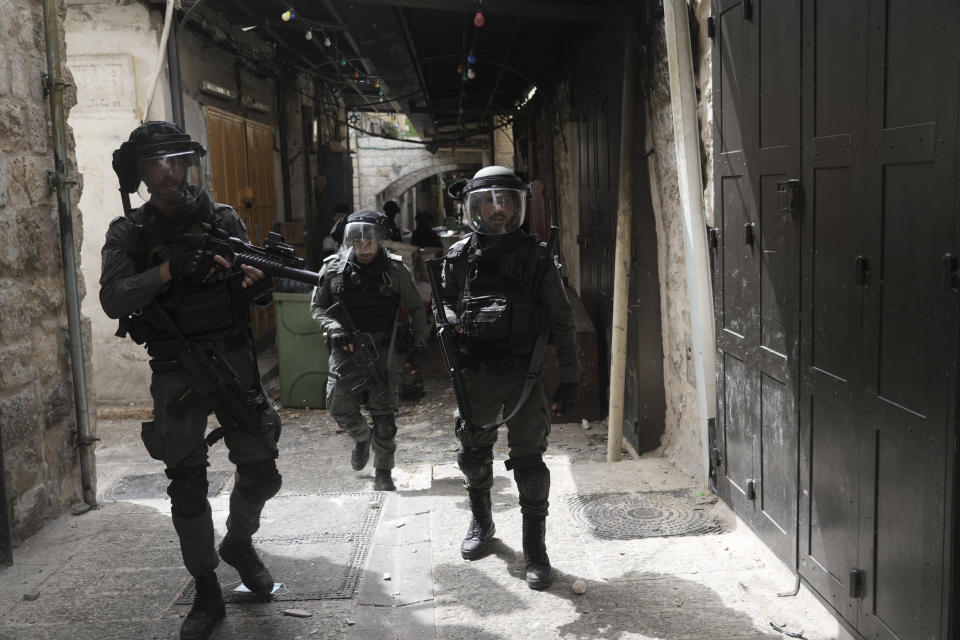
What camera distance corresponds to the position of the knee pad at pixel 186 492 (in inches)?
130

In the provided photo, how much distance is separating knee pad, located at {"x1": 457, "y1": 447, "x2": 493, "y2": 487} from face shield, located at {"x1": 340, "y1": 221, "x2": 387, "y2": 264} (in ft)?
6.39

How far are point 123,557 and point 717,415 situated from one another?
3.07m

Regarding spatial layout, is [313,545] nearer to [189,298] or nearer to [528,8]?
[189,298]

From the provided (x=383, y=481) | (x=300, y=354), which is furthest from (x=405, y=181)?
(x=383, y=481)

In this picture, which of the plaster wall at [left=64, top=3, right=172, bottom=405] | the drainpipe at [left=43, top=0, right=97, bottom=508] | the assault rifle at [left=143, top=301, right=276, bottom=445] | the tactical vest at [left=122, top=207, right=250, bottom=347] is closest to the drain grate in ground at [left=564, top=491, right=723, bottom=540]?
the assault rifle at [left=143, top=301, right=276, bottom=445]

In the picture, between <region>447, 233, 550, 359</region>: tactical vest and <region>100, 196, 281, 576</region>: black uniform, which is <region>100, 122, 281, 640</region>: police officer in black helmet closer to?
<region>100, 196, 281, 576</region>: black uniform

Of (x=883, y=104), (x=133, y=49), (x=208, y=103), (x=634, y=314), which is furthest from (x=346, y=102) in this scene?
(x=883, y=104)

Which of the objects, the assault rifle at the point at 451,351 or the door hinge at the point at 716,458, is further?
the door hinge at the point at 716,458

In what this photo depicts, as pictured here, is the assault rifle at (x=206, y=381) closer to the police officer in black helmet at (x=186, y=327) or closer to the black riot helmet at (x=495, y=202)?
the police officer in black helmet at (x=186, y=327)

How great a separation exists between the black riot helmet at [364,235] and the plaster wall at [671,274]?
186 centimetres

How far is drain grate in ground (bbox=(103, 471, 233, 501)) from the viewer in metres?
5.62

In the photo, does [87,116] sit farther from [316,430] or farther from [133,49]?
[316,430]

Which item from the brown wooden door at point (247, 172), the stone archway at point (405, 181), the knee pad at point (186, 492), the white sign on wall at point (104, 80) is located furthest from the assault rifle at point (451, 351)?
the stone archway at point (405, 181)

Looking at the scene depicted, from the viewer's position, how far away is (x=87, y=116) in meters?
7.54
